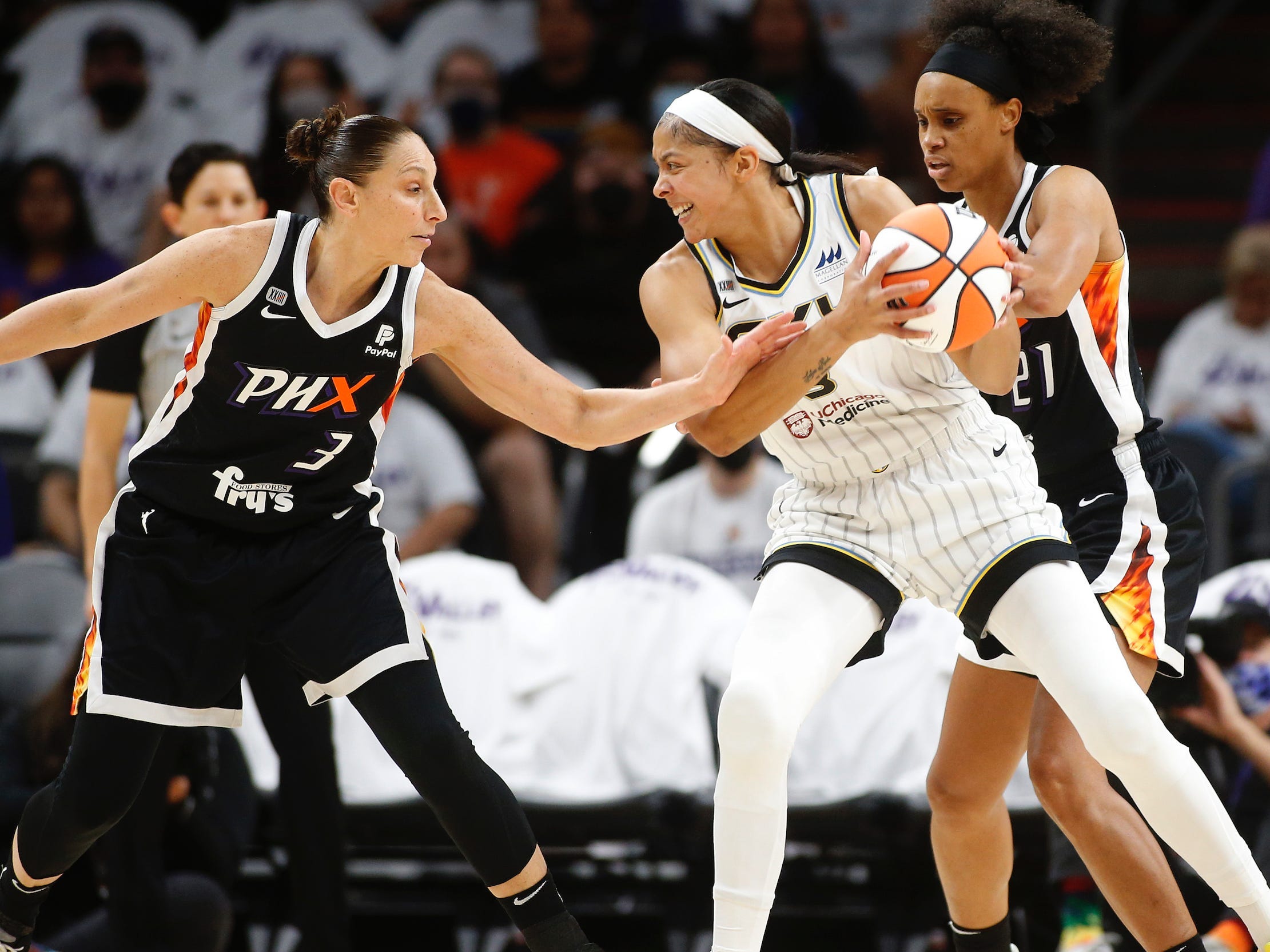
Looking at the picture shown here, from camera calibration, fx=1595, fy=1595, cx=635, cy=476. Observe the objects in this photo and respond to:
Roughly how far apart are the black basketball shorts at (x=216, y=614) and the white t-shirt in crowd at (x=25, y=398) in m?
4.14

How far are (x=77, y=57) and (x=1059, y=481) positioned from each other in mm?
7255

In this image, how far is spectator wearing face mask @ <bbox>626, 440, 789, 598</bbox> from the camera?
623 cm

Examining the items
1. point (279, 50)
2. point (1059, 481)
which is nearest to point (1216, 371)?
point (1059, 481)

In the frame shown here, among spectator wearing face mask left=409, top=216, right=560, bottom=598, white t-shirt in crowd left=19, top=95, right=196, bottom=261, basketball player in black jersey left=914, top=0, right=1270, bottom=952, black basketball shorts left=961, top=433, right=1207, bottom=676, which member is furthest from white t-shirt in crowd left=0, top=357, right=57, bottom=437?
black basketball shorts left=961, top=433, right=1207, bottom=676

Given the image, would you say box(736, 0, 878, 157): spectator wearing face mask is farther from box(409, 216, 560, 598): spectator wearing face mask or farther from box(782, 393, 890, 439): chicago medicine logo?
box(782, 393, 890, 439): chicago medicine logo

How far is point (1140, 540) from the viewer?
3.59m

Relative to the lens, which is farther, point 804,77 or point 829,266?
point 804,77

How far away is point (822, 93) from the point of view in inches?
317

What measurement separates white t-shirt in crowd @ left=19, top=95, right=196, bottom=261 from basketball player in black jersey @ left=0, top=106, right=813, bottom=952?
17.4 feet

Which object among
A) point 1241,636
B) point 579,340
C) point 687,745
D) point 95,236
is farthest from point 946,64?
point 95,236

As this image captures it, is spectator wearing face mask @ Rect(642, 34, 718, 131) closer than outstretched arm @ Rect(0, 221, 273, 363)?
No

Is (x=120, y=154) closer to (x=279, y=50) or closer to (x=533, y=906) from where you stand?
(x=279, y=50)

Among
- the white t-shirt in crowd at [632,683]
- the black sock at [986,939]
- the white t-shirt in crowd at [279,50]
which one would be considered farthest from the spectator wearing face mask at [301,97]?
the black sock at [986,939]

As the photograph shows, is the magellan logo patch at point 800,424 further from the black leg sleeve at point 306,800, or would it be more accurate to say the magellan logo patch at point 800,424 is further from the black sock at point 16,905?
the black sock at point 16,905
